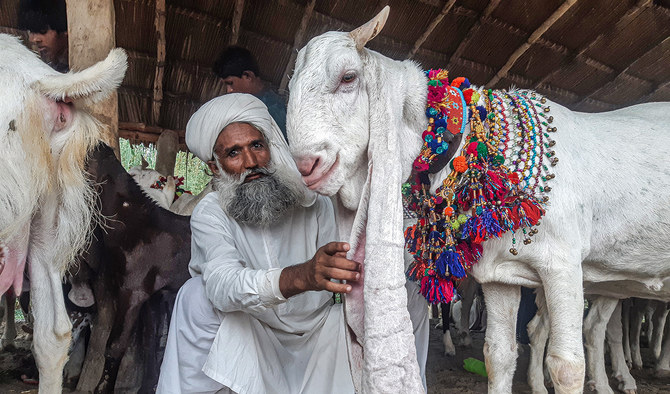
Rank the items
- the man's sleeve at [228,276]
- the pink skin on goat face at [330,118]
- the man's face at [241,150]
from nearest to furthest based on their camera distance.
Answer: the pink skin on goat face at [330,118], the man's sleeve at [228,276], the man's face at [241,150]

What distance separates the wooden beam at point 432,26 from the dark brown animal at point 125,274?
3.31 meters

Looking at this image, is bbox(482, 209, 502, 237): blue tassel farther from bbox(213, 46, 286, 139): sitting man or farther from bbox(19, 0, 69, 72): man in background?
bbox(19, 0, 69, 72): man in background

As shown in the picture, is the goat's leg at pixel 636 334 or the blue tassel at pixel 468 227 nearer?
the blue tassel at pixel 468 227

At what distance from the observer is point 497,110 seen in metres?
2.13

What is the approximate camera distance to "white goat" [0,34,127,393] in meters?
2.24

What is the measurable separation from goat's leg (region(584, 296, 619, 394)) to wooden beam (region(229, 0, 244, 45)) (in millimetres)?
3871

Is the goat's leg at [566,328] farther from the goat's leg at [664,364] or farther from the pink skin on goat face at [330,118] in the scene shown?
the goat's leg at [664,364]

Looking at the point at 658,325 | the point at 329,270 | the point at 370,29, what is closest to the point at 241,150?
the point at 370,29

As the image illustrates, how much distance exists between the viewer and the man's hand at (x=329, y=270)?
1552 mm

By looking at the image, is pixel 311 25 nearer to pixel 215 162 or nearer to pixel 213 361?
pixel 215 162

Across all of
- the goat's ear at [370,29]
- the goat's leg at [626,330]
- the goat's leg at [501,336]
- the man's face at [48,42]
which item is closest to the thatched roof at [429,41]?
the man's face at [48,42]

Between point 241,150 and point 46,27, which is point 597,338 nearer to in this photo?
point 241,150

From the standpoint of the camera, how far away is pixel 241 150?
2.58 meters

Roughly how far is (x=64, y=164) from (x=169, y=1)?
3136mm
